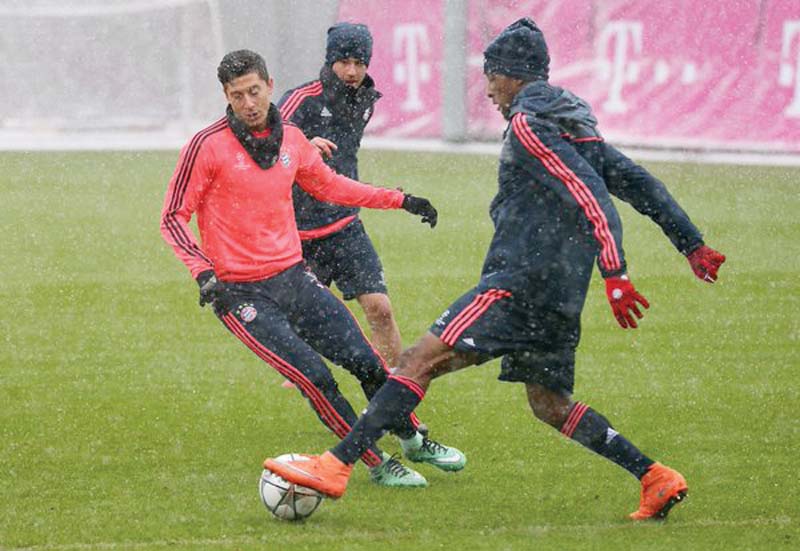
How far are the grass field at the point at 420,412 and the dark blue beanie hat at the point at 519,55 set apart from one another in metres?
2.00

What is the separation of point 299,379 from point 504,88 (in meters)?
1.65

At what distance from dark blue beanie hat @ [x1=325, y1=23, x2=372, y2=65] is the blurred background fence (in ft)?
40.6

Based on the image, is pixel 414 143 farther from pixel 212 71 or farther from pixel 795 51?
pixel 795 51

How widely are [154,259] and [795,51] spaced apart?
31.8ft

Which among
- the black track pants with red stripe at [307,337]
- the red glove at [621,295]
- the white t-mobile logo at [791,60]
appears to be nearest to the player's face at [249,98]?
the black track pants with red stripe at [307,337]

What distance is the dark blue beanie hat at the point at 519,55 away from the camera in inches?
257

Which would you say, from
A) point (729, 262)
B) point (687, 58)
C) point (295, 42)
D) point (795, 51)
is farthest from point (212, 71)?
point (729, 262)

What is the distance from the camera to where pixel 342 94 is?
8.95 meters

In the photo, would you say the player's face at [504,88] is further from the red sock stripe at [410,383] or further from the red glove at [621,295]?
the red sock stripe at [410,383]

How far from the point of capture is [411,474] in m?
7.27

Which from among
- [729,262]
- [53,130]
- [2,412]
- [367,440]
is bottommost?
[53,130]

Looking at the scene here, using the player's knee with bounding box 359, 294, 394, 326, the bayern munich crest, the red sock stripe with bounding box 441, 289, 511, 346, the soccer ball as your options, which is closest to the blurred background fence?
the player's knee with bounding box 359, 294, 394, 326

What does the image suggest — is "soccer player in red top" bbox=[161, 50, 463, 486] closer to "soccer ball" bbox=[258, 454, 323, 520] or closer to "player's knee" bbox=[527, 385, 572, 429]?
"soccer ball" bbox=[258, 454, 323, 520]

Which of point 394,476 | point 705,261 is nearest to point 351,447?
point 394,476
